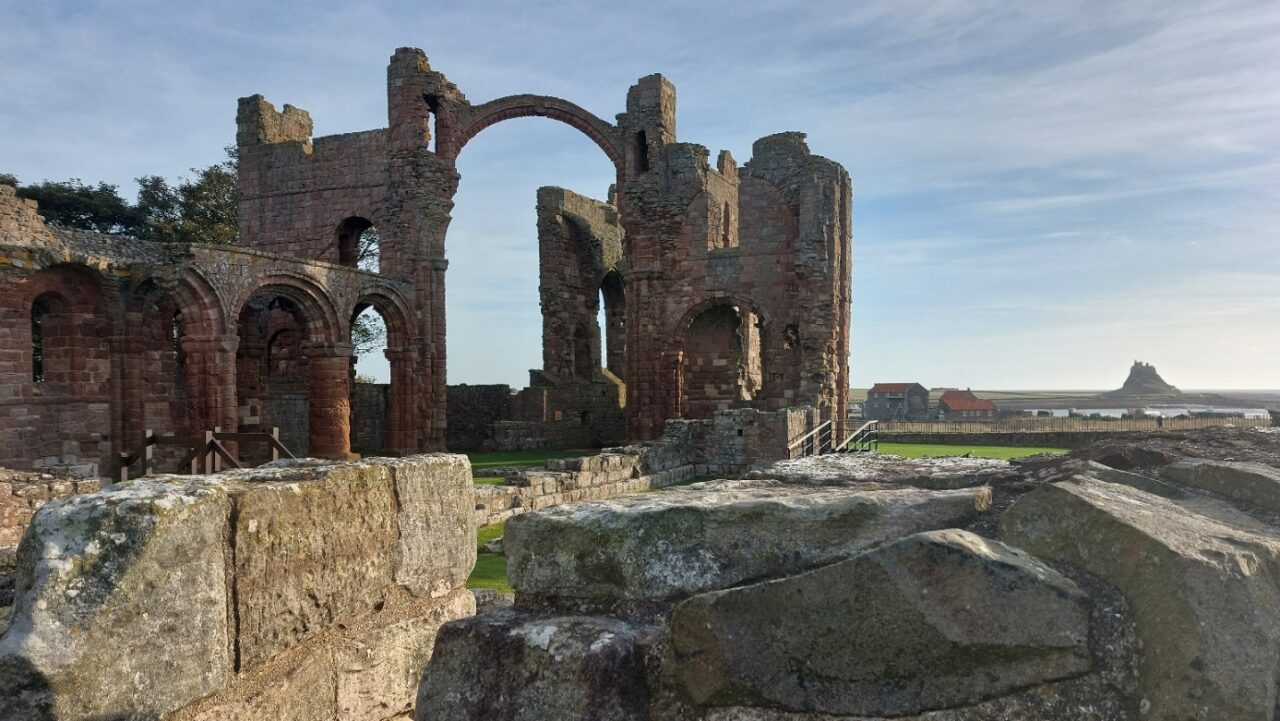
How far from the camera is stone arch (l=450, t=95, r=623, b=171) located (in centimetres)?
2434

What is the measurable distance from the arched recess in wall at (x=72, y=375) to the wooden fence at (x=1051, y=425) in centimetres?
2176

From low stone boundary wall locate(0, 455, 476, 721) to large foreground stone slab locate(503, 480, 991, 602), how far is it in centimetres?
74

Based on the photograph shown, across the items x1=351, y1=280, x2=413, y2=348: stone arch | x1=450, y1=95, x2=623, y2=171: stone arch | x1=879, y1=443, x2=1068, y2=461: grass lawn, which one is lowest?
x1=879, y1=443, x2=1068, y2=461: grass lawn

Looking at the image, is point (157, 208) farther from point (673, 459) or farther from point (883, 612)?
point (883, 612)

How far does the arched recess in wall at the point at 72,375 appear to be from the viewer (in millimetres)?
15430

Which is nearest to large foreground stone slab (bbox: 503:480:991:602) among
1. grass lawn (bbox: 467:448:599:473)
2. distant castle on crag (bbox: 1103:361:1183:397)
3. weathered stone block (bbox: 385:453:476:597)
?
weathered stone block (bbox: 385:453:476:597)

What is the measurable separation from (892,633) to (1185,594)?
0.53 meters

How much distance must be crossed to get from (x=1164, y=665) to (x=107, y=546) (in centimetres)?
226

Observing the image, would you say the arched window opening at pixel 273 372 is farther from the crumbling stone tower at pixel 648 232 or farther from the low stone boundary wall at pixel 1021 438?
the low stone boundary wall at pixel 1021 438

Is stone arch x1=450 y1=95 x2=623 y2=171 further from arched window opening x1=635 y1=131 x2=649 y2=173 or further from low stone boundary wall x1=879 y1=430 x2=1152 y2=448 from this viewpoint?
low stone boundary wall x1=879 y1=430 x2=1152 y2=448

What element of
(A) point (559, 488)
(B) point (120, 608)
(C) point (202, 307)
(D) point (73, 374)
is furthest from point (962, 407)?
(B) point (120, 608)

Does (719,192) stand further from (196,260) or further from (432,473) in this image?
(432,473)

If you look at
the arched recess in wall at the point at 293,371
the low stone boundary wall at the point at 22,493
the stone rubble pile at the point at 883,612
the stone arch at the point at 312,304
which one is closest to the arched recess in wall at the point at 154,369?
the arched recess in wall at the point at 293,371

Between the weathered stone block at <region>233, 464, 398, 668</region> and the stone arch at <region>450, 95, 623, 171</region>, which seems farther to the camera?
the stone arch at <region>450, 95, 623, 171</region>
